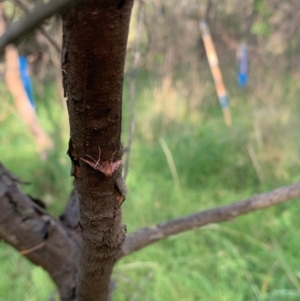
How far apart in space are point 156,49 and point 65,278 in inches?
116

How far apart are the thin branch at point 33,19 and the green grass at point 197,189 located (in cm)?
72

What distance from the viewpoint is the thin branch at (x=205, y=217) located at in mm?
547

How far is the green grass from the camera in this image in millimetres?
1157

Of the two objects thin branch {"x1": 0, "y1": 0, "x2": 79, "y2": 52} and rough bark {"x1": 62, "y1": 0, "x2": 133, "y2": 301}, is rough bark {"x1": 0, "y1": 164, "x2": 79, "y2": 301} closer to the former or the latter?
rough bark {"x1": 62, "y1": 0, "x2": 133, "y2": 301}

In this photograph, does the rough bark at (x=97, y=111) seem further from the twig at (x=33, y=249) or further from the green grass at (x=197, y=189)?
the green grass at (x=197, y=189)

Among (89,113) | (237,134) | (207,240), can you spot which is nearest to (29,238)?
(89,113)

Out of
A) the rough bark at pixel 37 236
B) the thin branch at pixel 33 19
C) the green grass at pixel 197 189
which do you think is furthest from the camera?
the green grass at pixel 197 189

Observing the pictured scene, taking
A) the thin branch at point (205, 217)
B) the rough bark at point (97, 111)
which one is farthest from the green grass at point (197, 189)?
the rough bark at point (97, 111)

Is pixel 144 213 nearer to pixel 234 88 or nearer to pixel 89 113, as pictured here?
pixel 89 113

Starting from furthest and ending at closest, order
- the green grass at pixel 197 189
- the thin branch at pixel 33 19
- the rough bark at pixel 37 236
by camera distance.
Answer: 1. the green grass at pixel 197 189
2. the rough bark at pixel 37 236
3. the thin branch at pixel 33 19

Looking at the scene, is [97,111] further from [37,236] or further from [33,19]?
[37,236]

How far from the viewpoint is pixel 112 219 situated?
1.24ft

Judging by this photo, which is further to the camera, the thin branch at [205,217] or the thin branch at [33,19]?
the thin branch at [205,217]

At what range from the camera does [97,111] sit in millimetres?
261
